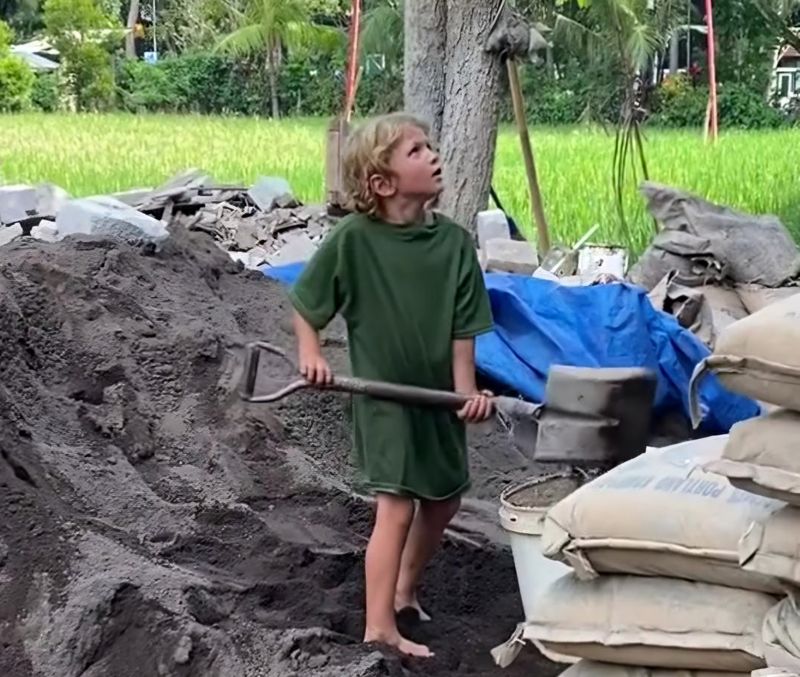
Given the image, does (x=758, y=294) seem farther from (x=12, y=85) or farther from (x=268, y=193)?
(x=12, y=85)

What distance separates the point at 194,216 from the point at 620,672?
6.23 metres

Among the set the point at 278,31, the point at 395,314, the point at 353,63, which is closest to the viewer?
the point at 395,314

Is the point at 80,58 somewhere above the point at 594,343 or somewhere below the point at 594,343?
below

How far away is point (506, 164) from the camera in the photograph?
50.1 ft

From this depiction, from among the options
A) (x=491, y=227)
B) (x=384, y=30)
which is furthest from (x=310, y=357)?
(x=384, y=30)

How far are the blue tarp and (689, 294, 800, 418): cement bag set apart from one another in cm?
275

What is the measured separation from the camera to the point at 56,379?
503 cm

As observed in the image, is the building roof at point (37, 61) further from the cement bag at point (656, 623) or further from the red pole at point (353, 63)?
the cement bag at point (656, 623)

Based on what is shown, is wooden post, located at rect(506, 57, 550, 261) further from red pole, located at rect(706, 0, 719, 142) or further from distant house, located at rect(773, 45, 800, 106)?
distant house, located at rect(773, 45, 800, 106)

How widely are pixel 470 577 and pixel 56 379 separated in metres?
1.85

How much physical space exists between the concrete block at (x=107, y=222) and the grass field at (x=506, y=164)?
119 inches

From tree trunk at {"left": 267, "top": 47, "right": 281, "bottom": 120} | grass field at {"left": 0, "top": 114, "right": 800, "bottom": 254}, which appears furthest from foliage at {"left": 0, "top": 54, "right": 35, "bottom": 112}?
grass field at {"left": 0, "top": 114, "right": 800, "bottom": 254}

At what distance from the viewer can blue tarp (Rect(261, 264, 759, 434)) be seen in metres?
5.34

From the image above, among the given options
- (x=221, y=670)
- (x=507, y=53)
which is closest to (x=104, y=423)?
(x=221, y=670)
